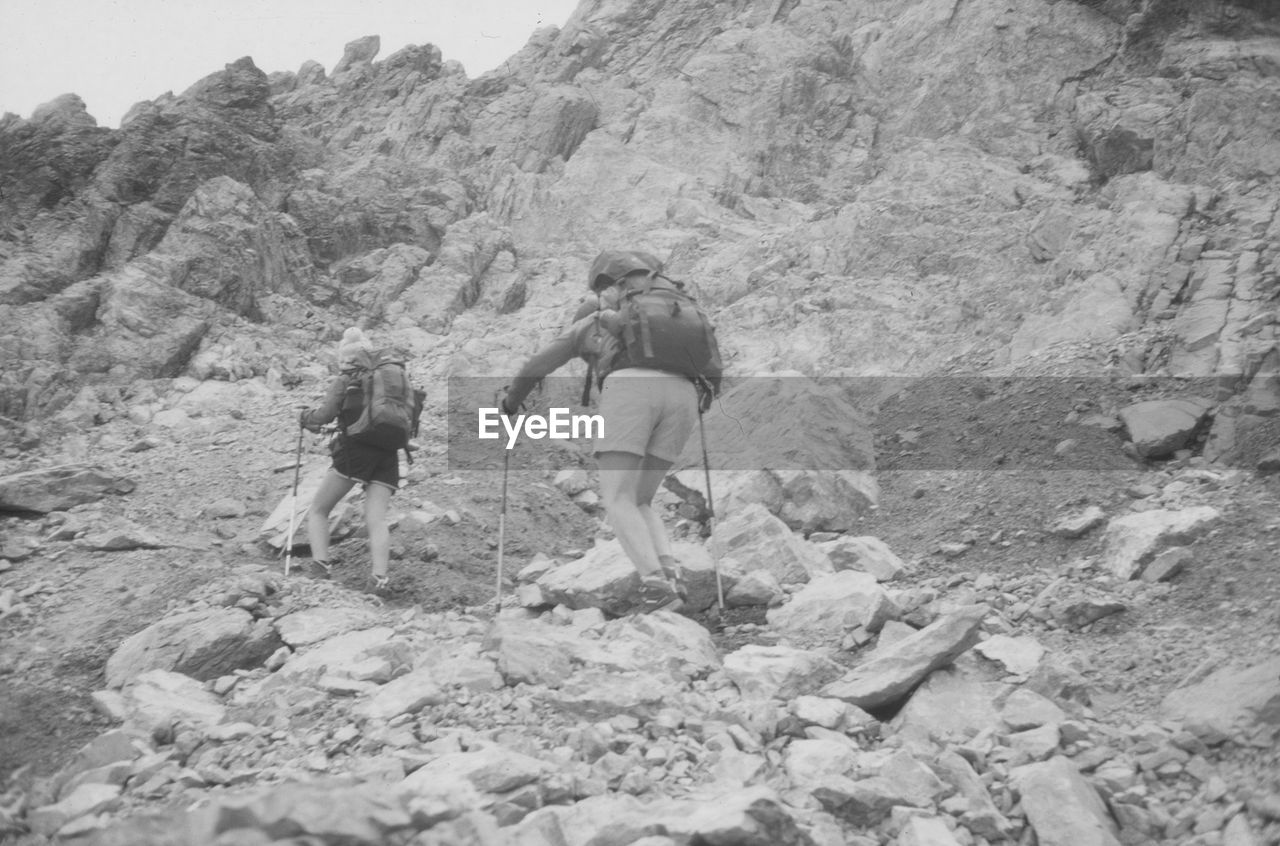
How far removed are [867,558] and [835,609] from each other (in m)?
1.20

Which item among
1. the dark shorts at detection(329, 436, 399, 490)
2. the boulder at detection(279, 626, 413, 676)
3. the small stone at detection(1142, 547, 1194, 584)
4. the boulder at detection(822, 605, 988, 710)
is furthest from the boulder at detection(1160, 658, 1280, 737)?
the dark shorts at detection(329, 436, 399, 490)

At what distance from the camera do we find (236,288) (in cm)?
1667

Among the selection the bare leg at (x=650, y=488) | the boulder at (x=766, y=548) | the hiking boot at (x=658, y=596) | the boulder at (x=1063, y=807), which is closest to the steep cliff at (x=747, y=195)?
the boulder at (x=766, y=548)

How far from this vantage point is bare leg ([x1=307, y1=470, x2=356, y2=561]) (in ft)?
24.0

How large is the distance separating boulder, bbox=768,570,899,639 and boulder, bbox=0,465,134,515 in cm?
703

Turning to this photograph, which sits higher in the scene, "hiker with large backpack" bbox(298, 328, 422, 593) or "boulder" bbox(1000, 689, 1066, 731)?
"hiker with large backpack" bbox(298, 328, 422, 593)

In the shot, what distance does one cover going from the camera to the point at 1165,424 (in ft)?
23.9

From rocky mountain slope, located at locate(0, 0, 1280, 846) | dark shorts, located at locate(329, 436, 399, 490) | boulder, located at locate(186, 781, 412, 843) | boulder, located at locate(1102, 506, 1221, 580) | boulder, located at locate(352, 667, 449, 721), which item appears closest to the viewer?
boulder, located at locate(186, 781, 412, 843)

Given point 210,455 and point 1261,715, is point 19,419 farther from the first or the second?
point 1261,715

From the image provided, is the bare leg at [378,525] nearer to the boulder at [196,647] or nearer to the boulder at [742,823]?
the boulder at [196,647]

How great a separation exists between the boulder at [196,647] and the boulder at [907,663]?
131 inches

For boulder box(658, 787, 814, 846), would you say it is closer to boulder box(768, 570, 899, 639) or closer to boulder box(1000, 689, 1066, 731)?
boulder box(1000, 689, 1066, 731)

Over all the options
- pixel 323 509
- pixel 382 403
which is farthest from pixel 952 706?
pixel 323 509

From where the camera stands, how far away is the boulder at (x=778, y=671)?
441cm
